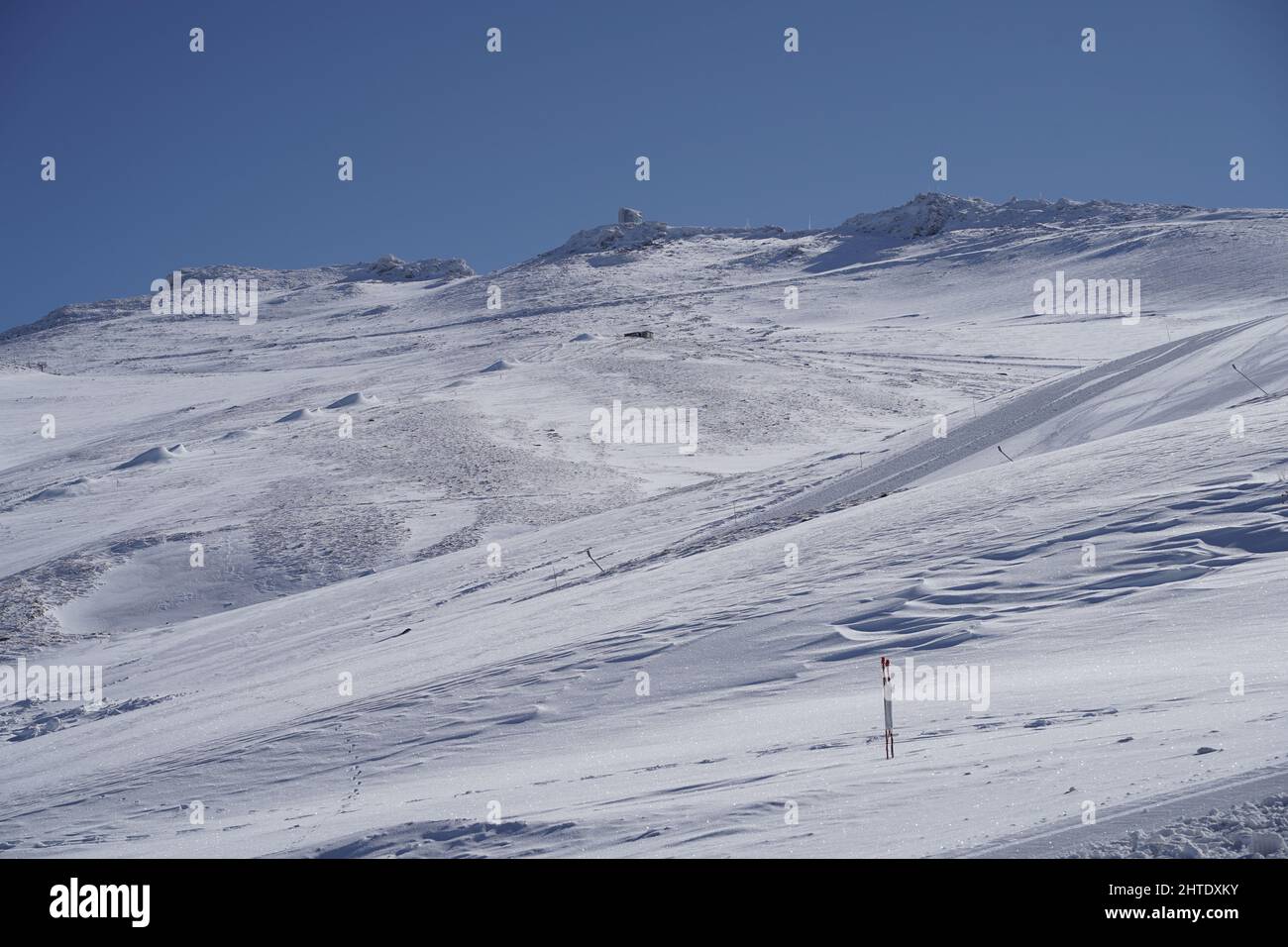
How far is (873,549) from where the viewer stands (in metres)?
13.4

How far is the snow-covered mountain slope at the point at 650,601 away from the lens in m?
6.57

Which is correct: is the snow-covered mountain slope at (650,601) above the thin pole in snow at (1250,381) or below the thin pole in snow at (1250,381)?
below

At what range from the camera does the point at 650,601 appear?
537 inches

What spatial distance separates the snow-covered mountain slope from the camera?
6.57 metres

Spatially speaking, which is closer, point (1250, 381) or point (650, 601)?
point (650, 601)

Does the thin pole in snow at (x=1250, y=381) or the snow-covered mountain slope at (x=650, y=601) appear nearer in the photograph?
the snow-covered mountain slope at (x=650, y=601)

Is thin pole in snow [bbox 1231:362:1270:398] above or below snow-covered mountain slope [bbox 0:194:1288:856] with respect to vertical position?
above

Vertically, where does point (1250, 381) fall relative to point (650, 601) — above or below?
above

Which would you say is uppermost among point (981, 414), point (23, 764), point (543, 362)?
point (543, 362)

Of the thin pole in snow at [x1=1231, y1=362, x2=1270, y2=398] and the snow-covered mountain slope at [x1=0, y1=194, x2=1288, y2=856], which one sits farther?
the thin pole in snow at [x1=1231, y1=362, x2=1270, y2=398]

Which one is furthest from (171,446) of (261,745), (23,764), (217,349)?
(217,349)

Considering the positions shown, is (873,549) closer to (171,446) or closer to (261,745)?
(261,745)
